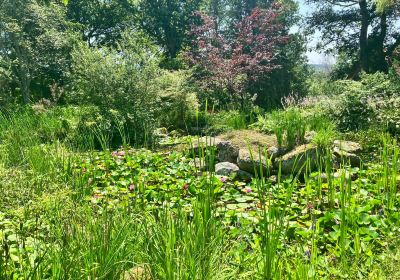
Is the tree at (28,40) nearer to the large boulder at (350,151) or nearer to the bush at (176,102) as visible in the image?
the bush at (176,102)

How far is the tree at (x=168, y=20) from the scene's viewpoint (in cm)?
2277

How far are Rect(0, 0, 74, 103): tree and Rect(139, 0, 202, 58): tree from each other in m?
8.02

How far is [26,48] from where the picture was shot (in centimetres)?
1284

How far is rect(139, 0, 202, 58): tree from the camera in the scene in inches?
896

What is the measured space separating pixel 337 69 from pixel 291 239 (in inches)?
777

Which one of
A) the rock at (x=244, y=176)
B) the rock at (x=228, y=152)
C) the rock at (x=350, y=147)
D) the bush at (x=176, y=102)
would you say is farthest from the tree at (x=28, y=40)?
the rock at (x=350, y=147)

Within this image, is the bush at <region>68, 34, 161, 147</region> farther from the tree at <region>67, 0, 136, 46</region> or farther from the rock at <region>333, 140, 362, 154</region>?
the tree at <region>67, 0, 136, 46</region>

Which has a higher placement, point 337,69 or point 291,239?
point 337,69

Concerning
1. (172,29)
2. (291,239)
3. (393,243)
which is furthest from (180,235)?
(172,29)

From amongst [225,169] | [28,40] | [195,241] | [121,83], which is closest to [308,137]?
[225,169]

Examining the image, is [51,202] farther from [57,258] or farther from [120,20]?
[120,20]

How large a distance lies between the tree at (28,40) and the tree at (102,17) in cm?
671

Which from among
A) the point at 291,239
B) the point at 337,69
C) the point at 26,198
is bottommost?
the point at 291,239

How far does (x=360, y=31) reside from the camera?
18.6 meters
